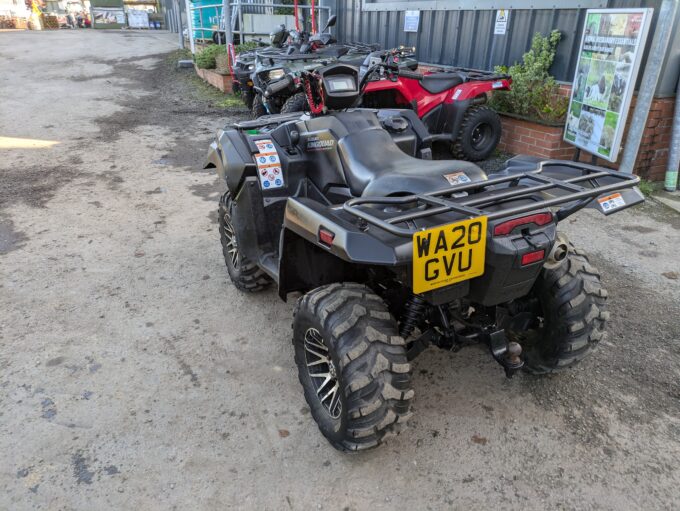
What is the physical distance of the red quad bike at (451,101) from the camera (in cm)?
664

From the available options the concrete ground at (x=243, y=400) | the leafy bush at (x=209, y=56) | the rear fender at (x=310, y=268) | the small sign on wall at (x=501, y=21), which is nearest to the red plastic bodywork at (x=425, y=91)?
the small sign on wall at (x=501, y=21)

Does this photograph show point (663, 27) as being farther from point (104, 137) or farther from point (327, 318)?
point (104, 137)

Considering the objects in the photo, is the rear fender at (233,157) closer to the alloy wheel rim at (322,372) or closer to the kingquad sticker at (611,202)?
the alloy wheel rim at (322,372)

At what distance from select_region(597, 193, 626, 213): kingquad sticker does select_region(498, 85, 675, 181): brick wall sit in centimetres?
429

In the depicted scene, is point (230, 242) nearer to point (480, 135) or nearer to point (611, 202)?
point (611, 202)

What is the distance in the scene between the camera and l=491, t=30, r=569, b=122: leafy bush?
6543 mm

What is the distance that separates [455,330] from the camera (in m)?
2.54

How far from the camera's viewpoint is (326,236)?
2082mm

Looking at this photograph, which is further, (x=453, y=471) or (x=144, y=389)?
(x=144, y=389)

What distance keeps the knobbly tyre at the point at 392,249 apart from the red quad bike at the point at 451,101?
341 cm

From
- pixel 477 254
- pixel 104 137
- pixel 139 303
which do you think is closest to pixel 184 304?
pixel 139 303

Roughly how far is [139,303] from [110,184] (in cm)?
305

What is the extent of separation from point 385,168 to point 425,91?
179 inches

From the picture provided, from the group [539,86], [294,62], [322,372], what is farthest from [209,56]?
[322,372]
